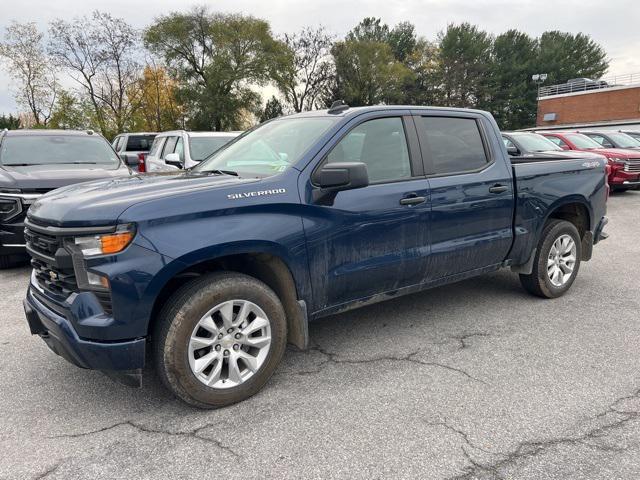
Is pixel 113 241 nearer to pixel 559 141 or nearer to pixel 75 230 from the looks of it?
pixel 75 230

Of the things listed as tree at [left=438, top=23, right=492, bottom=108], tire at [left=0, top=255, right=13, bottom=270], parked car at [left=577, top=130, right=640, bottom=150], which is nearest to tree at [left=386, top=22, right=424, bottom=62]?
tree at [left=438, top=23, right=492, bottom=108]

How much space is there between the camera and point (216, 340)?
9.48 feet

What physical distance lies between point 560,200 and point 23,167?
6740 millimetres

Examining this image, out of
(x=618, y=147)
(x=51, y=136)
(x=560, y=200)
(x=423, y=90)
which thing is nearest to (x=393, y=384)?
(x=560, y=200)

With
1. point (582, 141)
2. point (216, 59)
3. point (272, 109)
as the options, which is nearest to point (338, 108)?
point (582, 141)

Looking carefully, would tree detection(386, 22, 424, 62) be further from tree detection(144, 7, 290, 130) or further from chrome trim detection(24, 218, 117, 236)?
chrome trim detection(24, 218, 117, 236)

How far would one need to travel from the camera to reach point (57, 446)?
261cm

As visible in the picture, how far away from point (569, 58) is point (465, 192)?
67033 millimetres

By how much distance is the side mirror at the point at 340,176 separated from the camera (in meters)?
3.05

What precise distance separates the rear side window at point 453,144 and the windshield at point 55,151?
17.2ft

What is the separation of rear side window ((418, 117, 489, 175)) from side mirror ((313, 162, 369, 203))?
1021 mm

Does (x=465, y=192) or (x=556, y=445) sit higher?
(x=465, y=192)

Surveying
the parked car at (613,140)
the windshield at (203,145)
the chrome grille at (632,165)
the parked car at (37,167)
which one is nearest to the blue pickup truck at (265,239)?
the parked car at (37,167)

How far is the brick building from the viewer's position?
39.0m
